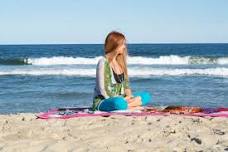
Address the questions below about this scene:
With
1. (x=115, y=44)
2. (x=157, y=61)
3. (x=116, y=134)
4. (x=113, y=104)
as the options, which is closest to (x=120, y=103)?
(x=113, y=104)

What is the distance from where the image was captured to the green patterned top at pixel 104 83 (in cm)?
688

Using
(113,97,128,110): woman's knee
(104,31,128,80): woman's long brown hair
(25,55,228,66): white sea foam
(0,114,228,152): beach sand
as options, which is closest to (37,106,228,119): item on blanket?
(113,97,128,110): woman's knee

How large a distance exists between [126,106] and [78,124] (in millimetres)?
1000

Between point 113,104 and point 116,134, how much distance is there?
134 cm

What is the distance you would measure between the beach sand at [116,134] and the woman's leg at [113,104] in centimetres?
31

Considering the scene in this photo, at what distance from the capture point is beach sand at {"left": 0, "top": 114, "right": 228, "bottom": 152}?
16.4 ft

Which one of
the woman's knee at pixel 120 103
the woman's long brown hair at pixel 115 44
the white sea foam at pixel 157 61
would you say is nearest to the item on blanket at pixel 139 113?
the woman's knee at pixel 120 103

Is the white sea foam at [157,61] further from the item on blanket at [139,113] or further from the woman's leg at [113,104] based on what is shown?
the woman's leg at [113,104]

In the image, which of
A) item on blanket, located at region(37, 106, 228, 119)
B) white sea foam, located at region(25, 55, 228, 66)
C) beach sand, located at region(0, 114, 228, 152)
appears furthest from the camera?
white sea foam, located at region(25, 55, 228, 66)

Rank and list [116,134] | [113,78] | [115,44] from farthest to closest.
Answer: [113,78] → [115,44] → [116,134]

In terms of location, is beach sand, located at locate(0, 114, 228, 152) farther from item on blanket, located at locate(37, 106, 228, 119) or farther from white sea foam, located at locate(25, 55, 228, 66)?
white sea foam, located at locate(25, 55, 228, 66)

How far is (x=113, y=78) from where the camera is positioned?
7043 mm

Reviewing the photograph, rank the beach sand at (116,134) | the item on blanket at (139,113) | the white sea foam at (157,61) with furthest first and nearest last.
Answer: the white sea foam at (157,61)
the item on blanket at (139,113)
the beach sand at (116,134)

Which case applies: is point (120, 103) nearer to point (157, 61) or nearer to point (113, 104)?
point (113, 104)
